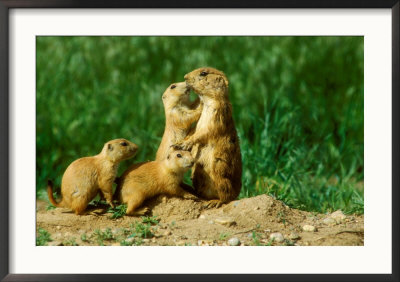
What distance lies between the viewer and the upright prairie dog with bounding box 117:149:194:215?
259 inches

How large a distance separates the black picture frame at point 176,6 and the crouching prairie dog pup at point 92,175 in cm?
69

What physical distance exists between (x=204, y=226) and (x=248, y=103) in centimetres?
413

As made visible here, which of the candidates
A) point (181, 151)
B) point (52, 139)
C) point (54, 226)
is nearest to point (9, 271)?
point (54, 226)

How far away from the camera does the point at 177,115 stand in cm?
702

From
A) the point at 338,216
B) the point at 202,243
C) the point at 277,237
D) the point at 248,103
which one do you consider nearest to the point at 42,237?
the point at 202,243

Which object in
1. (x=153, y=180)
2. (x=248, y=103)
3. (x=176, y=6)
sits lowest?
(x=153, y=180)

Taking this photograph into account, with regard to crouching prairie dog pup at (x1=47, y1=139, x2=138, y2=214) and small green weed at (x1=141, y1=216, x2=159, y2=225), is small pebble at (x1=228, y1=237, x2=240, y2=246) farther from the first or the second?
crouching prairie dog pup at (x1=47, y1=139, x2=138, y2=214)

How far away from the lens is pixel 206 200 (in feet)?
22.8

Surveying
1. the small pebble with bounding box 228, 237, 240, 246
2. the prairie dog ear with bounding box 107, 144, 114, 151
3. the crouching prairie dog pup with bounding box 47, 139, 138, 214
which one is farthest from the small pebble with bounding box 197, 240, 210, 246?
the prairie dog ear with bounding box 107, 144, 114, 151

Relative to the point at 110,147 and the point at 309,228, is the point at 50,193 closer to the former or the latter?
the point at 110,147

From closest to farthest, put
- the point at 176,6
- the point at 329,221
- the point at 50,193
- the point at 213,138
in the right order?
the point at 176,6 → the point at 50,193 → the point at 213,138 → the point at 329,221

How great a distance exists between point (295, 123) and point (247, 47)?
2.86 m

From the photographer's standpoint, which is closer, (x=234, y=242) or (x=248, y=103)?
(x=234, y=242)

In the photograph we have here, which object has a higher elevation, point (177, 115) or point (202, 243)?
point (177, 115)
